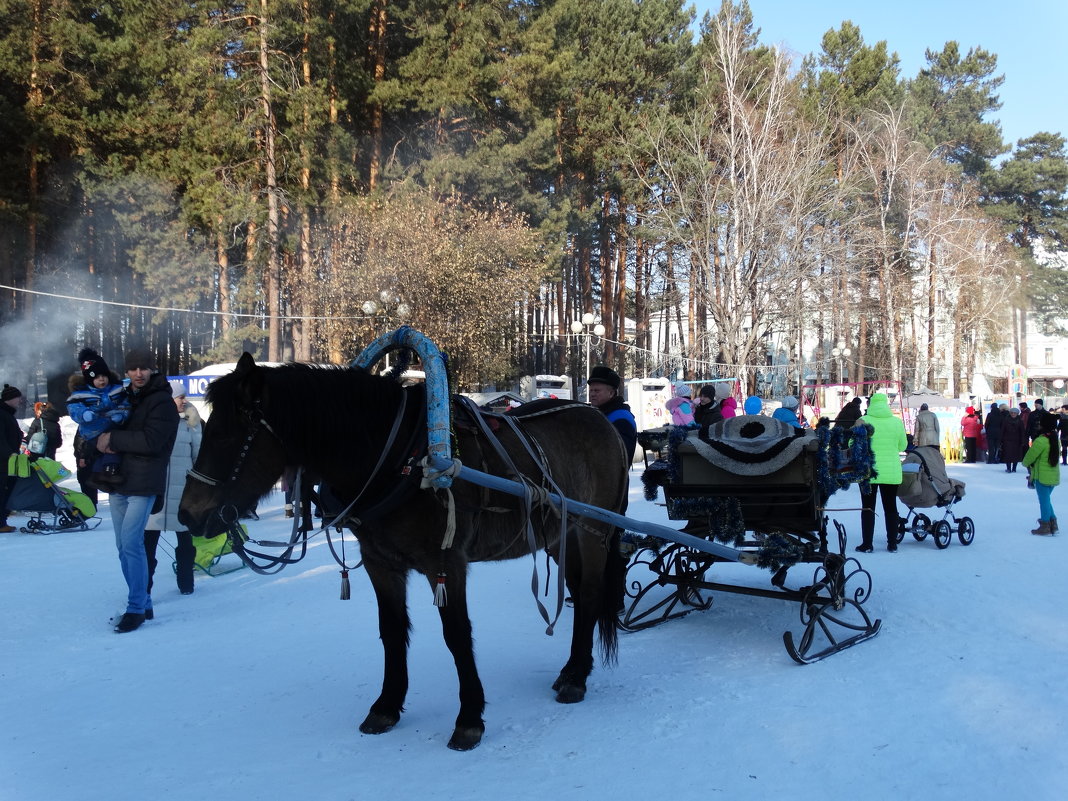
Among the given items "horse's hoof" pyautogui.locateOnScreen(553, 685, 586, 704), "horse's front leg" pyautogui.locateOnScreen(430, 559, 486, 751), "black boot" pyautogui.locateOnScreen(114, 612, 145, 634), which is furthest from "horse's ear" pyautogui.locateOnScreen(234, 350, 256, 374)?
"black boot" pyautogui.locateOnScreen(114, 612, 145, 634)

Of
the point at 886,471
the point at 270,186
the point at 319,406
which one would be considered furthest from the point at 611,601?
the point at 270,186

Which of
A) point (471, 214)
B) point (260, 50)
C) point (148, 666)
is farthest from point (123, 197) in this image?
point (148, 666)

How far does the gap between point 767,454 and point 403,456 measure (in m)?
2.93

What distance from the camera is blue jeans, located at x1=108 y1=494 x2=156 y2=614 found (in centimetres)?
600

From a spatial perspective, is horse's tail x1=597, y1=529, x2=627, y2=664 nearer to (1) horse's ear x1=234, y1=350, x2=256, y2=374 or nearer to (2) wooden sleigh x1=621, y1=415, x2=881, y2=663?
(2) wooden sleigh x1=621, y1=415, x2=881, y2=663

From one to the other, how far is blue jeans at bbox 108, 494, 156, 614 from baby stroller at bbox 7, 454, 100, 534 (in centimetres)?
608

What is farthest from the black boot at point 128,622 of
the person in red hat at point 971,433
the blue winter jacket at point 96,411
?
the person in red hat at point 971,433

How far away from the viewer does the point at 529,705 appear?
14.8 ft

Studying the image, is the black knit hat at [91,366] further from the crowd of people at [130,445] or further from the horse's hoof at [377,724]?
the horse's hoof at [377,724]

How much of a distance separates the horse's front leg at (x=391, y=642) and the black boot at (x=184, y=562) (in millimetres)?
3704

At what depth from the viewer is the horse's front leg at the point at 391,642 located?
13.6 feet

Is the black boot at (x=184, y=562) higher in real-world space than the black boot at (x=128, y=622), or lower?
higher

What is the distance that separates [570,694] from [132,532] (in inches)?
134

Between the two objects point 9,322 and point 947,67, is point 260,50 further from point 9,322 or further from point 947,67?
point 947,67
